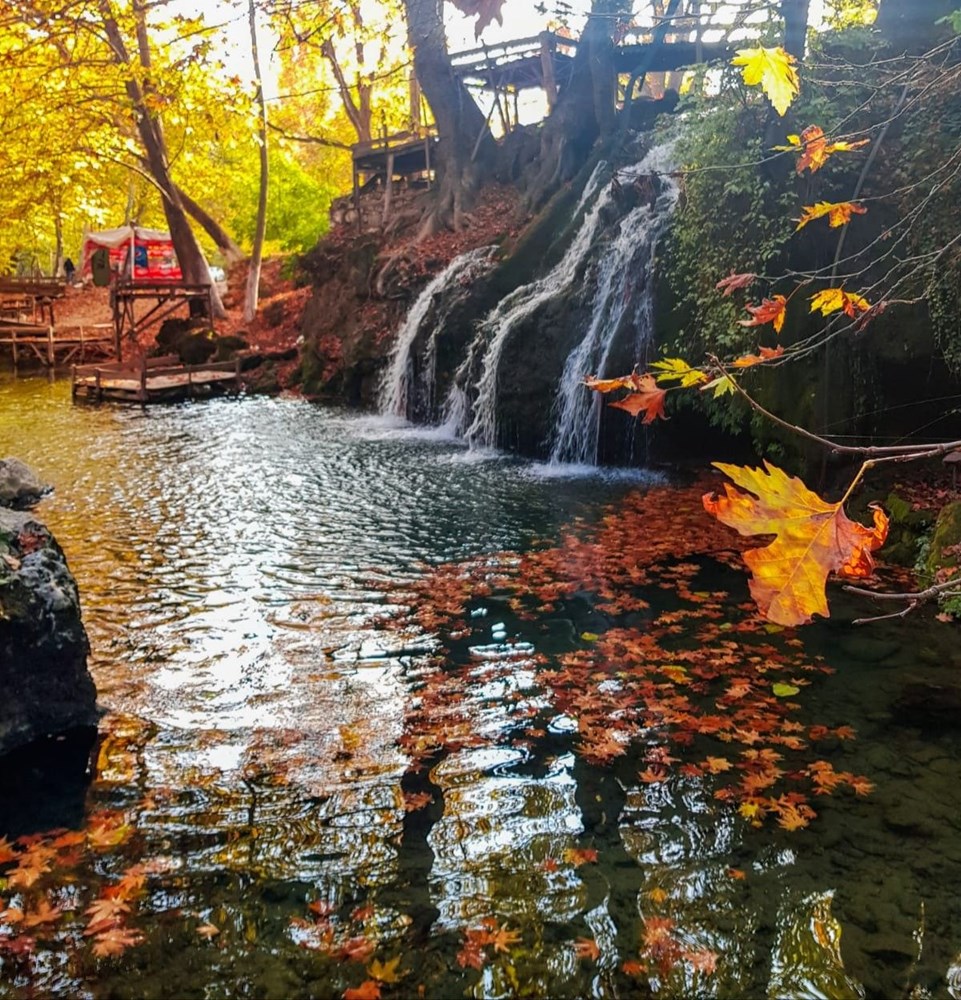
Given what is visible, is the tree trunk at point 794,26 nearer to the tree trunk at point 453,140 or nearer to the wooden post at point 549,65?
the wooden post at point 549,65

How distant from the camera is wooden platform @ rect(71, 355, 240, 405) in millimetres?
19000

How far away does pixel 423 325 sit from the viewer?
54.5 feet

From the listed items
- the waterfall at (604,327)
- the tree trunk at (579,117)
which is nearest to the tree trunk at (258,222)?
the tree trunk at (579,117)

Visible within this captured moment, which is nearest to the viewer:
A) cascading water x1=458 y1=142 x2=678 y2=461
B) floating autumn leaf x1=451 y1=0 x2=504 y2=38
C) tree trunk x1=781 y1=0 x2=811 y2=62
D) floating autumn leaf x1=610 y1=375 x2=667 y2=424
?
floating autumn leaf x1=610 y1=375 x2=667 y2=424

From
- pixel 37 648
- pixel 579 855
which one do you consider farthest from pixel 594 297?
pixel 579 855

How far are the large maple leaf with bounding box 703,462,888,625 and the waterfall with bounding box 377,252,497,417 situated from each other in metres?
14.4

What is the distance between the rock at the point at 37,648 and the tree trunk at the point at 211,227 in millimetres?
24934

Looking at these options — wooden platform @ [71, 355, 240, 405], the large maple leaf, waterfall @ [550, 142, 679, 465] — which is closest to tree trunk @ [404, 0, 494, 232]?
wooden platform @ [71, 355, 240, 405]

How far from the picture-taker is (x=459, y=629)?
650 cm

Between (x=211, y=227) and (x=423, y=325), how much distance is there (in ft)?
54.6

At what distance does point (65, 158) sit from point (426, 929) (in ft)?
87.5

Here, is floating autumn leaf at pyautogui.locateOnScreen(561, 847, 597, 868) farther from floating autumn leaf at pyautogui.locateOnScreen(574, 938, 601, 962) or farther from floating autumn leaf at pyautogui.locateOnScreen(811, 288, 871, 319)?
floating autumn leaf at pyautogui.locateOnScreen(811, 288, 871, 319)

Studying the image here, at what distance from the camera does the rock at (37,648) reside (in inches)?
189

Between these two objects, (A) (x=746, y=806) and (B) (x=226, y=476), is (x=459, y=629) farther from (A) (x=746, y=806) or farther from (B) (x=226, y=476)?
(B) (x=226, y=476)
